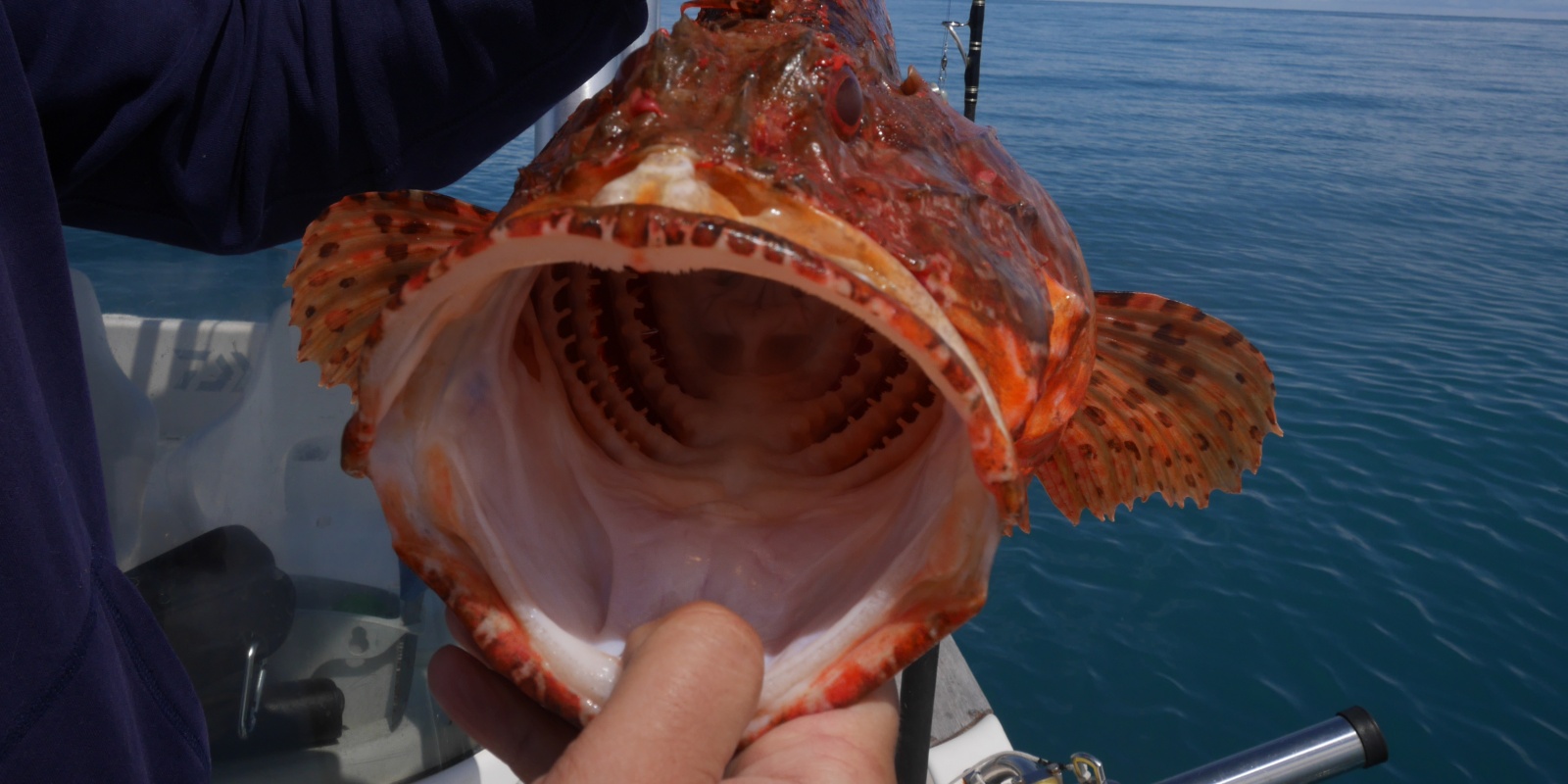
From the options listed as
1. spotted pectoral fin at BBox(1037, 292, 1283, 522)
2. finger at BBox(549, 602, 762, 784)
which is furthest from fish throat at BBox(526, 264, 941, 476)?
spotted pectoral fin at BBox(1037, 292, 1283, 522)

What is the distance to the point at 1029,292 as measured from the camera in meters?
1.51

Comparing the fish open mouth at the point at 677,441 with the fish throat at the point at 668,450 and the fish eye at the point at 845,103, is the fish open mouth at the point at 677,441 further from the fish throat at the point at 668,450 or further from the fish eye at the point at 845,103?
the fish eye at the point at 845,103

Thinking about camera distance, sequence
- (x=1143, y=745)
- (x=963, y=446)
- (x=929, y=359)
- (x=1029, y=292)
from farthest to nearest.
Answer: (x=1143, y=745)
(x=1029, y=292)
(x=963, y=446)
(x=929, y=359)

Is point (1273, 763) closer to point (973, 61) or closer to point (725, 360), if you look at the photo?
point (725, 360)

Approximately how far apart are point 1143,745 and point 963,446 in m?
6.69

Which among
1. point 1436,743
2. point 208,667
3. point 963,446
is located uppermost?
point 963,446

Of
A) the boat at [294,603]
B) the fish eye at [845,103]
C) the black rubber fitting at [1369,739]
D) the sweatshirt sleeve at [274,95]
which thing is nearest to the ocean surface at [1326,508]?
the boat at [294,603]

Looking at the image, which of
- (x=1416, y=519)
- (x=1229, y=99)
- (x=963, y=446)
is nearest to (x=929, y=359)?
(x=963, y=446)

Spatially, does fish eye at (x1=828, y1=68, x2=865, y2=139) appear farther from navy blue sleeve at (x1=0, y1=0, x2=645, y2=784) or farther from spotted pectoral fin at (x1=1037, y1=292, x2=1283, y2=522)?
navy blue sleeve at (x1=0, y1=0, x2=645, y2=784)

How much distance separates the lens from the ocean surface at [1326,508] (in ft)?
23.6

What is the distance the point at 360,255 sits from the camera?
175 cm

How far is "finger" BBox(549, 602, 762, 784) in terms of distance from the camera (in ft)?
3.68

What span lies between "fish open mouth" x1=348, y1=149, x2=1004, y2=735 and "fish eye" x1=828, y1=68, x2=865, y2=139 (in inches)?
11.9

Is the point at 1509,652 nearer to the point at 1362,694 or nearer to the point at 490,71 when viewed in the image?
the point at 1362,694
